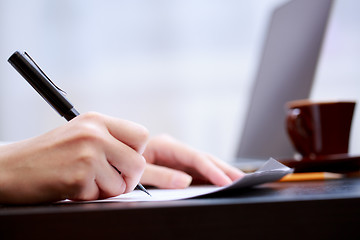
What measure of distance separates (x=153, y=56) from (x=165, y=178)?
1213mm

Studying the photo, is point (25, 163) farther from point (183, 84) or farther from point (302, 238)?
point (183, 84)

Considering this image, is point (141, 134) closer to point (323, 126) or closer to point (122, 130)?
point (122, 130)

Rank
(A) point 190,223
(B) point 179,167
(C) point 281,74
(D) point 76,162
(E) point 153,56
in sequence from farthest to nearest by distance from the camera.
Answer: (E) point 153,56 → (C) point 281,74 → (B) point 179,167 → (D) point 76,162 → (A) point 190,223

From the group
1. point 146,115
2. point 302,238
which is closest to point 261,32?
point 146,115

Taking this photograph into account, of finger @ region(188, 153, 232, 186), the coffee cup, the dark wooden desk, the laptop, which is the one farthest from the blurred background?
the dark wooden desk

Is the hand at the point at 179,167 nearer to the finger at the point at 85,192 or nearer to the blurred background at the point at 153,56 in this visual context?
the finger at the point at 85,192

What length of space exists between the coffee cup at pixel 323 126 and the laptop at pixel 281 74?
188mm

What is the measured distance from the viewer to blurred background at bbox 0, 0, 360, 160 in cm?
165

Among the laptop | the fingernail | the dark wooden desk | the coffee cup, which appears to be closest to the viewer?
the dark wooden desk

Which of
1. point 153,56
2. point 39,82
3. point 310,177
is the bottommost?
point 310,177

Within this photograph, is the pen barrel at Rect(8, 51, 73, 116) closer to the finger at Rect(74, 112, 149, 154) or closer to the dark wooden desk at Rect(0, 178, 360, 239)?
the finger at Rect(74, 112, 149, 154)

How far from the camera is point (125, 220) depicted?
213 mm

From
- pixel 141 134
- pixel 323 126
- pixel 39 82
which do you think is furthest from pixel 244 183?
pixel 323 126

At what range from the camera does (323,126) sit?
2.10 ft
